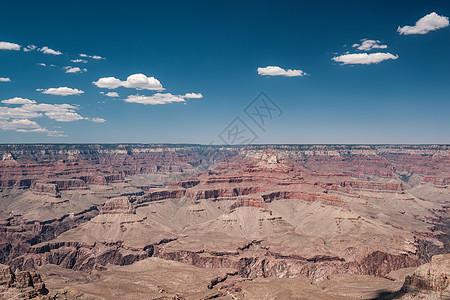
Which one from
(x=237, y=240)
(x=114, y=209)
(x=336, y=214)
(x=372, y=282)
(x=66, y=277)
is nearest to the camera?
(x=372, y=282)

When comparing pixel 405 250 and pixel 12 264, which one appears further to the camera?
pixel 12 264

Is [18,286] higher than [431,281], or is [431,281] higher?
[431,281]

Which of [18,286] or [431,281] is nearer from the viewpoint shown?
[18,286]

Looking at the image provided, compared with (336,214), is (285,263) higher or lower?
lower

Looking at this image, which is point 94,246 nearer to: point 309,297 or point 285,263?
point 285,263

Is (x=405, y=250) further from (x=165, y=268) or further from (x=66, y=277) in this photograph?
(x=66, y=277)

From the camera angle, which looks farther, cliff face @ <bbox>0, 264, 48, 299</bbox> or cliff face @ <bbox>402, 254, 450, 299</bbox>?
cliff face @ <bbox>402, 254, 450, 299</bbox>

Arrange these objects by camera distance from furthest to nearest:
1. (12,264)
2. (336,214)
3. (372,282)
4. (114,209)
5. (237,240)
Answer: (114,209)
(336,214)
(237,240)
(12,264)
(372,282)

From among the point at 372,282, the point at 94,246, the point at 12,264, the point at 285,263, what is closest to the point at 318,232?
the point at 285,263

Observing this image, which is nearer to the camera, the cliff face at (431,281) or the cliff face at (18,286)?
Result: the cliff face at (18,286)

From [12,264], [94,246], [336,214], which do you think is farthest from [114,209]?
[336,214]
